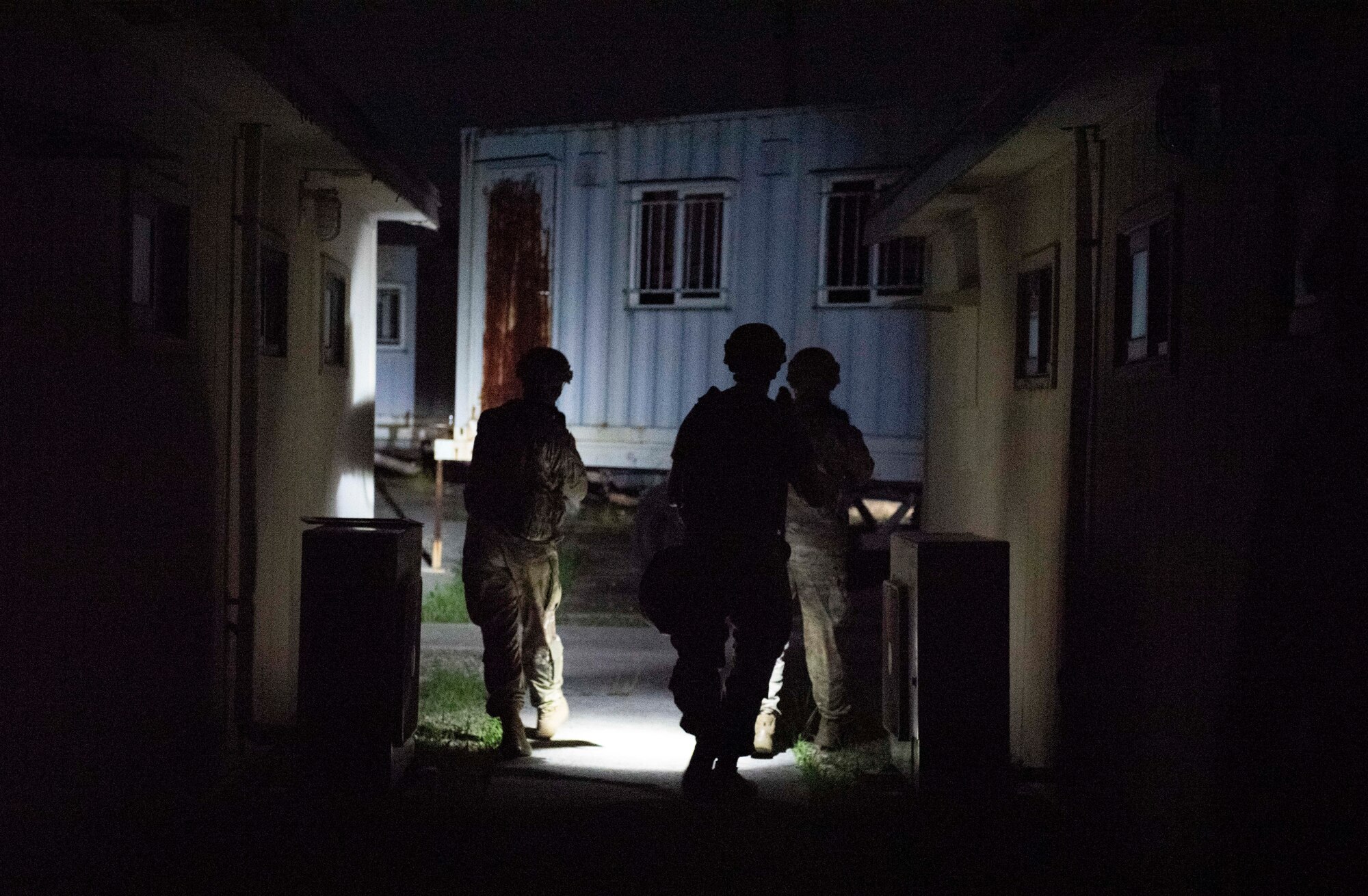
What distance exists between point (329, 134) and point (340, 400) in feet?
8.71

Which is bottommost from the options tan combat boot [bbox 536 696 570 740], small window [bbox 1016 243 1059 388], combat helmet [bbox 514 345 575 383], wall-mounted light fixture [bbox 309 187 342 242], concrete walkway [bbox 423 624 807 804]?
concrete walkway [bbox 423 624 807 804]

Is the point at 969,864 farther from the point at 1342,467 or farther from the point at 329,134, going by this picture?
the point at 329,134

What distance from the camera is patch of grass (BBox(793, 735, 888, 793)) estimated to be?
5918mm

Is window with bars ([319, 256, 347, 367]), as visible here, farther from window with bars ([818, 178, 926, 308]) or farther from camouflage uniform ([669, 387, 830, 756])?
window with bars ([818, 178, 926, 308])

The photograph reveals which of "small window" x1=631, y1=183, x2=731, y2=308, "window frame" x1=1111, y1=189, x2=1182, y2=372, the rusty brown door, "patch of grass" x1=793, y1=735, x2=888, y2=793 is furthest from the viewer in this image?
the rusty brown door

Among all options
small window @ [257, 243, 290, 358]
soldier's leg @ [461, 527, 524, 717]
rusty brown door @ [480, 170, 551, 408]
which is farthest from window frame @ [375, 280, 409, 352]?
soldier's leg @ [461, 527, 524, 717]

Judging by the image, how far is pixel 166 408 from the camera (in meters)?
5.29

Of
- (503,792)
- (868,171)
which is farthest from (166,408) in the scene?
(868,171)

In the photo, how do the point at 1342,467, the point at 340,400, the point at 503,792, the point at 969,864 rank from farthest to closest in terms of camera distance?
1. the point at 340,400
2. the point at 503,792
3. the point at 969,864
4. the point at 1342,467

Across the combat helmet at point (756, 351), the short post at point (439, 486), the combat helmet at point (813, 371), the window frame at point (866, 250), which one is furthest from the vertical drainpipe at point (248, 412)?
the window frame at point (866, 250)

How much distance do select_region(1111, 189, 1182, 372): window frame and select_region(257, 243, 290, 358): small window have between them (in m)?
4.23

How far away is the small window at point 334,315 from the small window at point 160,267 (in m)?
2.63

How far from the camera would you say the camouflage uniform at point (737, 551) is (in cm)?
554

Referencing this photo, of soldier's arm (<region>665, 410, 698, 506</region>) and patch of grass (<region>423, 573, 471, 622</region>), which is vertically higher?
soldier's arm (<region>665, 410, 698, 506</region>)
